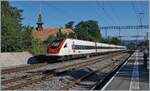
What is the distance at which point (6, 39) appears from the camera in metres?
53.1

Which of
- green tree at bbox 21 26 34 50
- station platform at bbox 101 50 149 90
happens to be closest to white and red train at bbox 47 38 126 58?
green tree at bbox 21 26 34 50

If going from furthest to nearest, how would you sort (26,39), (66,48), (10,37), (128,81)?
(26,39)
(10,37)
(66,48)
(128,81)

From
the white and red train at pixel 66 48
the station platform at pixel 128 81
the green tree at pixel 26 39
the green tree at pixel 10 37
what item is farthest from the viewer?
the green tree at pixel 26 39

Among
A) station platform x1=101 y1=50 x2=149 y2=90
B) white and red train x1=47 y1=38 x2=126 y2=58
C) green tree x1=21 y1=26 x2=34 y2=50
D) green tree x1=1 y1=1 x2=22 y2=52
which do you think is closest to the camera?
station platform x1=101 y1=50 x2=149 y2=90

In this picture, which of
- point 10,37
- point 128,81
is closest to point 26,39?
point 10,37

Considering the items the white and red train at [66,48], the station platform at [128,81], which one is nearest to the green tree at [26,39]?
the white and red train at [66,48]

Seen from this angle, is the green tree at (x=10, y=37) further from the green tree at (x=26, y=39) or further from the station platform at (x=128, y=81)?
the station platform at (x=128, y=81)

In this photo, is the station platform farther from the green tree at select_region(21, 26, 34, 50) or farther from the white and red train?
the green tree at select_region(21, 26, 34, 50)

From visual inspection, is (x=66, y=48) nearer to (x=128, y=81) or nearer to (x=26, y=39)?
(x=26, y=39)

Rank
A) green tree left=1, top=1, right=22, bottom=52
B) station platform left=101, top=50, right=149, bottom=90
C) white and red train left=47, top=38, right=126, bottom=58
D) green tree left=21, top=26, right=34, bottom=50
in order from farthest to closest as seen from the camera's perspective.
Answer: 1. green tree left=21, top=26, right=34, bottom=50
2. green tree left=1, top=1, right=22, bottom=52
3. white and red train left=47, top=38, right=126, bottom=58
4. station platform left=101, top=50, right=149, bottom=90

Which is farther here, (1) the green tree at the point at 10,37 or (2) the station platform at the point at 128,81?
(1) the green tree at the point at 10,37

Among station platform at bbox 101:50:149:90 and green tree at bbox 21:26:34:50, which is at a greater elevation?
green tree at bbox 21:26:34:50

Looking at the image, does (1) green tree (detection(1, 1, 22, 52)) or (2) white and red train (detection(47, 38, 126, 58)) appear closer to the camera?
(2) white and red train (detection(47, 38, 126, 58))

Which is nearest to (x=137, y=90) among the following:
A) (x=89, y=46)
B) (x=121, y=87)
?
(x=121, y=87)
